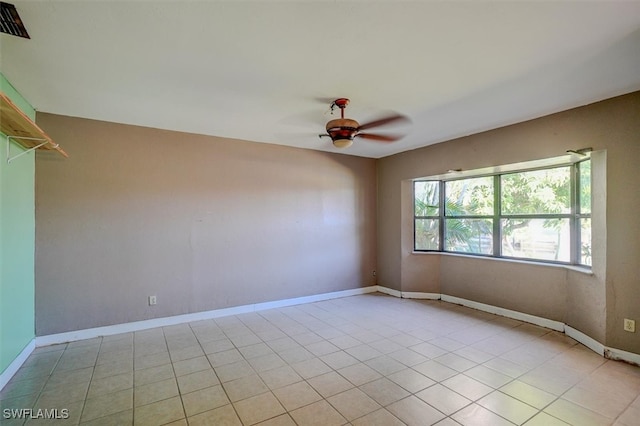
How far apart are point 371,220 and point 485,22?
4259 mm

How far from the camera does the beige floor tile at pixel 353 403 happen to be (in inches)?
86.1

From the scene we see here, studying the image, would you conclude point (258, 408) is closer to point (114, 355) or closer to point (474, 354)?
point (114, 355)

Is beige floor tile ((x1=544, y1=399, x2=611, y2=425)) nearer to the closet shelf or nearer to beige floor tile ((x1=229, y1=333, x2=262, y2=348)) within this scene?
beige floor tile ((x1=229, y1=333, x2=262, y2=348))

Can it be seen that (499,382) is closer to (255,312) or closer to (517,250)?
(517,250)

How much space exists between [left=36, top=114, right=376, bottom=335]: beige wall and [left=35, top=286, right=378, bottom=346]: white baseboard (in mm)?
76

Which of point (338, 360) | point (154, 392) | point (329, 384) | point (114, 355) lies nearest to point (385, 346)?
point (338, 360)

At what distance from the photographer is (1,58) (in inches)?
89.7

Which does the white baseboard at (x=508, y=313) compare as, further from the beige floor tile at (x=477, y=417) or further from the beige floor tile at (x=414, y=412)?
the beige floor tile at (x=414, y=412)

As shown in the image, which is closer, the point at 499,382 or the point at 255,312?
the point at 499,382

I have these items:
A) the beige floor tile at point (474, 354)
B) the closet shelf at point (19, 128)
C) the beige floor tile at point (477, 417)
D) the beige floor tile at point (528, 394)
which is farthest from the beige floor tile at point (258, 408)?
the closet shelf at point (19, 128)

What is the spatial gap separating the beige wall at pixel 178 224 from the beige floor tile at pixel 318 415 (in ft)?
8.35

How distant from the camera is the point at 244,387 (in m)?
2.55

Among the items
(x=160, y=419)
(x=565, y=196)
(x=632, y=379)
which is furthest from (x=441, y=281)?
(x=160, y=419)

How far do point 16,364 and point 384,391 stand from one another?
3.39 metres
